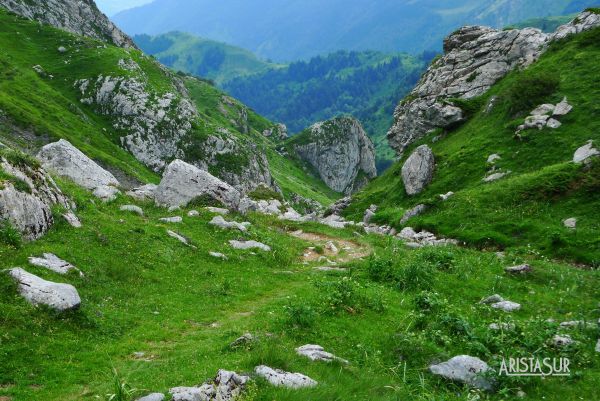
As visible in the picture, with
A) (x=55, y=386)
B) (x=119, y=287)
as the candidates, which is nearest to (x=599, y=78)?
(x=119, y=287)

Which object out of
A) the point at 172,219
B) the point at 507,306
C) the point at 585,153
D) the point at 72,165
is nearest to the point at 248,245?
the point at 172,219

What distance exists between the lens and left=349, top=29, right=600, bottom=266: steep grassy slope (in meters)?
35.8

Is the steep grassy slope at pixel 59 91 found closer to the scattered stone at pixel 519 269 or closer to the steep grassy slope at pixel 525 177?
the steep grassy slope at pixel 525 177

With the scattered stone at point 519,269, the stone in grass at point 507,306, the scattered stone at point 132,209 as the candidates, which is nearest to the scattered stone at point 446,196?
the scattered stone at point 519,269

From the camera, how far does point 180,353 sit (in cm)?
1559

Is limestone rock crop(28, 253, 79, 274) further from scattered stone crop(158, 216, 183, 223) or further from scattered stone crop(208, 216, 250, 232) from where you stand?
scattered stone crop(208, 216, 250, 232)

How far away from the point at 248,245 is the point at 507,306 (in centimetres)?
1667

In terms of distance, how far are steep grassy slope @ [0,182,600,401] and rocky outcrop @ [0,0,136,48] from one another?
137366 millimetres

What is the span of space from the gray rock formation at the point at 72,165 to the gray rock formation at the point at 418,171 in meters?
33.3

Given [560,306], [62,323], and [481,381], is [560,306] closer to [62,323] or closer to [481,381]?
[481,381]

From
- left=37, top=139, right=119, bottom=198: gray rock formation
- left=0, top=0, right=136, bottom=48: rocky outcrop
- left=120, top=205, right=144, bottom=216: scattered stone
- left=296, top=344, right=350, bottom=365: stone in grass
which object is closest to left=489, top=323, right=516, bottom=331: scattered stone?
left=296, top=344, right=350, bottom=365: stone in grass

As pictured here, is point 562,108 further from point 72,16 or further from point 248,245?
point 72,16

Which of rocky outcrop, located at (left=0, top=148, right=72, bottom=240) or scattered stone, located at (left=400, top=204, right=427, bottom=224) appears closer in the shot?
rocky outcrop, located at (left=0, top=148, right=72, bottom=240)

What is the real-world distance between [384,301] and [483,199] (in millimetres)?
24810
